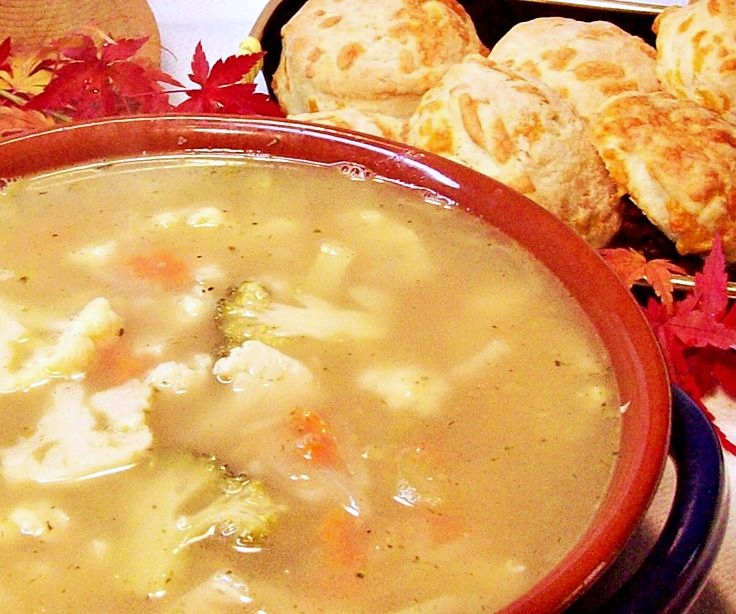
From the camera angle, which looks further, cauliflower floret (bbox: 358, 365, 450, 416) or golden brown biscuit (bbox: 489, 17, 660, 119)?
golden brown biscuit (bbox: 489, 17, 660, 119)

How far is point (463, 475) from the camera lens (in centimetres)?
94

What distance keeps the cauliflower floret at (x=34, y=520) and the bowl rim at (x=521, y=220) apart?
0.45 metres

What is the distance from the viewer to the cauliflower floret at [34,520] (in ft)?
2.89

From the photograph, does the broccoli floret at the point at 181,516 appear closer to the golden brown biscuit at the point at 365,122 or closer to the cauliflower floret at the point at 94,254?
the cauliflower floret at the point at 94,254

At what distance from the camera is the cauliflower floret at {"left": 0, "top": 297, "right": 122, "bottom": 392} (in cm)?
103

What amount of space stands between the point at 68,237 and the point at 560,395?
66 cm

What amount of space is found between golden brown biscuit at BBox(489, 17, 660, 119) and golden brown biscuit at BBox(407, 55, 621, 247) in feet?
0.46

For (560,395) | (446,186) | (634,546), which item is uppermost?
(446,186)

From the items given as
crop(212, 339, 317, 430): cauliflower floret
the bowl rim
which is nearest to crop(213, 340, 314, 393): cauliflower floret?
crop(212, 339, 317, 430): cauliflower floret

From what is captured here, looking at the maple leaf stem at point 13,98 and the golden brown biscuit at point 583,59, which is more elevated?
the golden brown biscuit at point 583,59

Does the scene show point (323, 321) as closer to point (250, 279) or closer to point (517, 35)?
point (250, 279)

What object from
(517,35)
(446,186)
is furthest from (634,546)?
(517,35)

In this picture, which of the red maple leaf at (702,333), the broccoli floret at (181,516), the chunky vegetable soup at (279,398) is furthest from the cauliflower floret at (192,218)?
the red maple leaf at (702,333)

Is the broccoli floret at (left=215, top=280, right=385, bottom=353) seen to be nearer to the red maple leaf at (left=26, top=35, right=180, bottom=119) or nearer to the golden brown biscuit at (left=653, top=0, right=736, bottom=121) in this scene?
the red maple leaf at (left=26, top=35, right=180, bottom=119)
